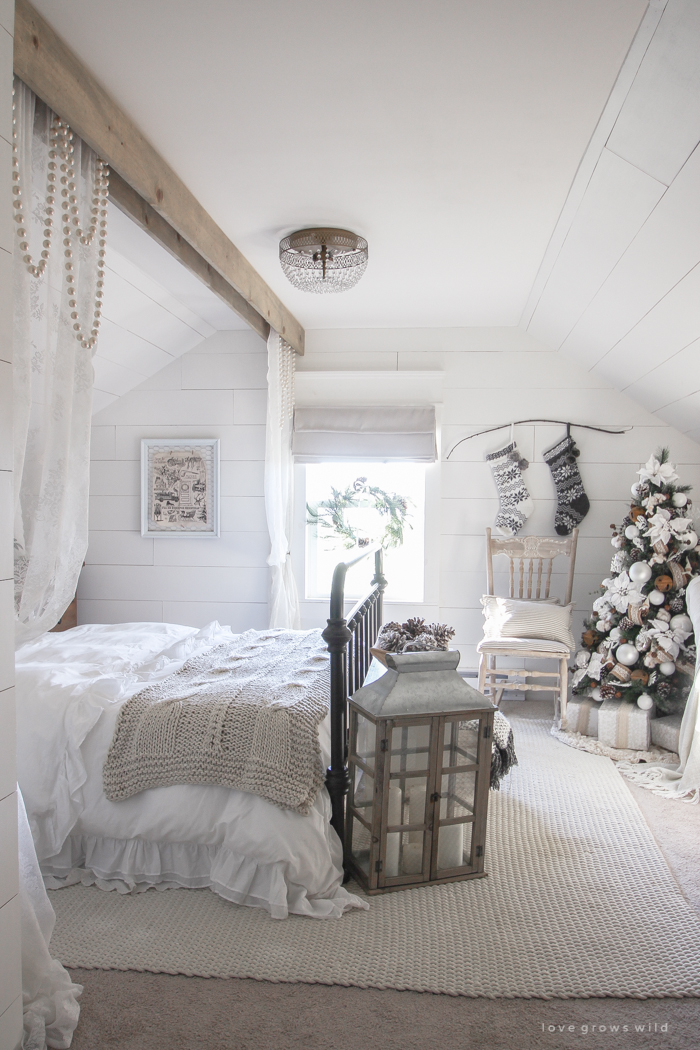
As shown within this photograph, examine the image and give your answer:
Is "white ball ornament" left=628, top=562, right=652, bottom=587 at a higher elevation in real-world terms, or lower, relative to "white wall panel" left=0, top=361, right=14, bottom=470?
lower

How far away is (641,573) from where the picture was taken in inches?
146

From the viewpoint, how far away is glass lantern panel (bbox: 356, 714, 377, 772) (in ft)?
7.26

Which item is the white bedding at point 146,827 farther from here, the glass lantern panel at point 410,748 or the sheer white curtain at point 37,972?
the sheer white curtain at point 37,972

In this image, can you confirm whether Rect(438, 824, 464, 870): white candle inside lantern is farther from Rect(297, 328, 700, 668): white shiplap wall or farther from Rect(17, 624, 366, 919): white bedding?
Rect(297, 328, 700, 668): white shiplap wall

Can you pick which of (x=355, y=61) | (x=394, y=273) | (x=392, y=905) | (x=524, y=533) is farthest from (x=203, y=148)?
(x=524, y=533)

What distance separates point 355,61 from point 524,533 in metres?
3.13

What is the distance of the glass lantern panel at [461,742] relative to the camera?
2.27 m

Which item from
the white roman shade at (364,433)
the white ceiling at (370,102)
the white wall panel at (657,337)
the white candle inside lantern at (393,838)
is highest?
the white ceiling at (370,102)

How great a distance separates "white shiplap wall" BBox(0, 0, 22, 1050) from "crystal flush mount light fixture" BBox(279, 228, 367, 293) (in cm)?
169

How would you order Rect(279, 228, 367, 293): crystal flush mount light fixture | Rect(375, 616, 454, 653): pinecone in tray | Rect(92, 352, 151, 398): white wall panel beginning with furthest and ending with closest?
Rect(92, 352, 151, 398): white wall panel < Rect(279, 228, 367, 293): crystal flush mount light fixture < Rect(375, 616, 454, 653): pinecone in tray

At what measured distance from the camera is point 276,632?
3.50 metres

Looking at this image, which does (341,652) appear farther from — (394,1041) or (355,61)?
(355,61)

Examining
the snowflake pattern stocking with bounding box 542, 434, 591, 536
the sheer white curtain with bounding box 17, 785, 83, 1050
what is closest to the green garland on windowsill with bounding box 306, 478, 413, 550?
the snowflake pattern stocking with bounding box 542, 434, 591, 536

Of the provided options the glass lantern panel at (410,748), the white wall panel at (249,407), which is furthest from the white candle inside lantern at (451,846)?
the white wall panel at (249,407)
